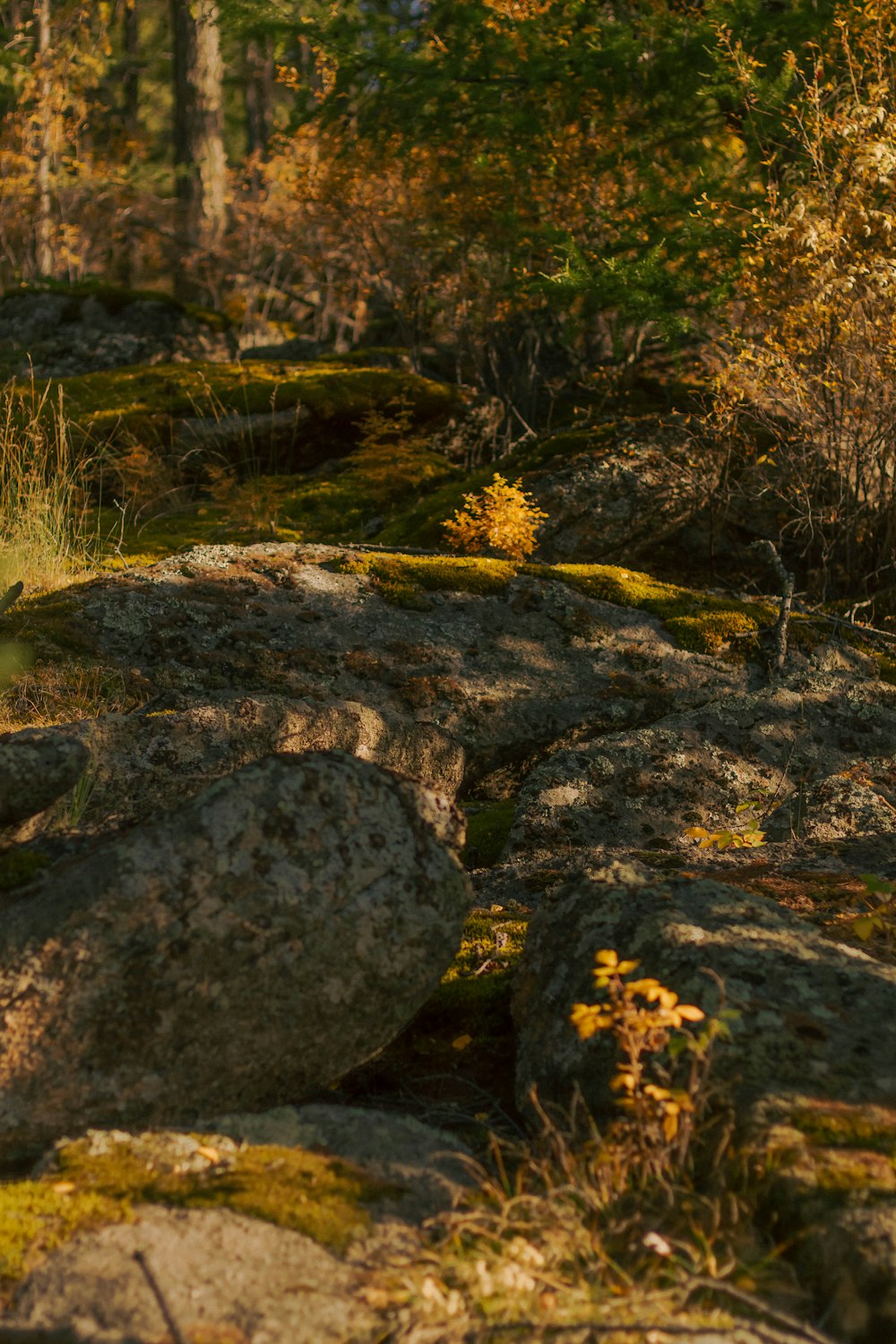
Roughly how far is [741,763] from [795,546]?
382cm

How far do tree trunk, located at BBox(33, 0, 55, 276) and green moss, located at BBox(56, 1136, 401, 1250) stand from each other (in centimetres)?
1968

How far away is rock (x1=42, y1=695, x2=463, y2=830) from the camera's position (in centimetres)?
423

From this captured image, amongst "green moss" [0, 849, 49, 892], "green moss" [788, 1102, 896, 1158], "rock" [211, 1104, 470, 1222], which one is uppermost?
"green moss" [0, 849, 49, 892]

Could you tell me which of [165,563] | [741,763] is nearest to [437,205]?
[165,563]

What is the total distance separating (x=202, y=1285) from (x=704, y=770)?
3.58m

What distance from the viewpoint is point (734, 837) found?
4.48 metres

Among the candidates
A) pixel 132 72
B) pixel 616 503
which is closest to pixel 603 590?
pixel 616 503

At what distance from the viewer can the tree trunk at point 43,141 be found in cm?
1859

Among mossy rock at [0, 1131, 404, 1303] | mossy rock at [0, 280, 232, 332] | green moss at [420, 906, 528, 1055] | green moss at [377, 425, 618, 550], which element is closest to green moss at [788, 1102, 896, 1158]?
mossy rock at [0, 1131, 404, 1303]

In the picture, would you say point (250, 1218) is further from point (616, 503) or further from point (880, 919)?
point (616, 503)

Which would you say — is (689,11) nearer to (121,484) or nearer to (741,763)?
(121,484)

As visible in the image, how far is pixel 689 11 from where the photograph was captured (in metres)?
9.23

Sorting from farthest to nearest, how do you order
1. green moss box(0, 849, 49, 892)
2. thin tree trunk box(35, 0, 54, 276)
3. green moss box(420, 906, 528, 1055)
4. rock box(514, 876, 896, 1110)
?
thin tree trunk box(35, 0, 54, 276) → green moss box(420, 906, 528, 1055) → green moss box(0, 849, 49, 892) → rock box(514, 876, 896, 1110)

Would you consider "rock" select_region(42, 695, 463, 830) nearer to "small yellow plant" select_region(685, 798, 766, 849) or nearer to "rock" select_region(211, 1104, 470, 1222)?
"small yellow plant" select_region(685, 798, 766, 849)
